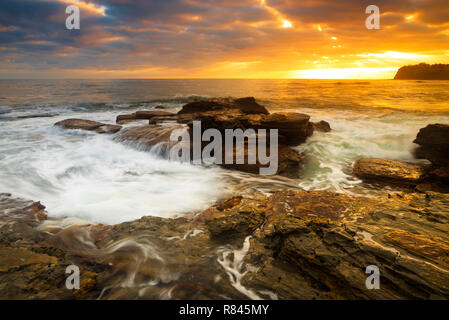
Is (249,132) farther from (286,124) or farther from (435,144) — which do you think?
(435,144)

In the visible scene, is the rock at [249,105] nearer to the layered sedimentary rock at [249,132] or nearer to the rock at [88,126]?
the layered sedimentary rock at [249,132]

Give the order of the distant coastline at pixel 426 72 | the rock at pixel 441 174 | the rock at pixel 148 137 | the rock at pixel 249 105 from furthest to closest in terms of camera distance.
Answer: the distant coastline at pixel 426 72
the rock at pixel 249 105
the rock at pixel 148 137
the rock at pixel 441 174

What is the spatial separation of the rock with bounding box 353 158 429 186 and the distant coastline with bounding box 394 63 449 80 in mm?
133813

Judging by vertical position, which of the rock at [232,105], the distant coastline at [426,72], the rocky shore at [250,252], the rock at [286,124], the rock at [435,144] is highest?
the distant coastline at [426,72]

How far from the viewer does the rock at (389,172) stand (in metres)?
6.77

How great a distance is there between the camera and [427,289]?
7.43ft

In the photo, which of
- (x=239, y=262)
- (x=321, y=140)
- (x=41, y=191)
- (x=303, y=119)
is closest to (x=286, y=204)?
(x=239, y=262)

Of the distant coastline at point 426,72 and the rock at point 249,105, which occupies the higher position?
the distant coastline at point 426,72

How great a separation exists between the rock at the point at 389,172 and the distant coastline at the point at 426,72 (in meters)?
134

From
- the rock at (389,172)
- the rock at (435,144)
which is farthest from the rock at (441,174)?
the rock at (435,144)

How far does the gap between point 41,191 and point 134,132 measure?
6.18m

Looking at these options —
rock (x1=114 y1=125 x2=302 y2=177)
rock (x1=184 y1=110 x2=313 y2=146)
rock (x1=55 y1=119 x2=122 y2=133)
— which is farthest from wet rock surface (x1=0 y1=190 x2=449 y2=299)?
rock (x1=55 y1=119 x2=122 y2=133)
